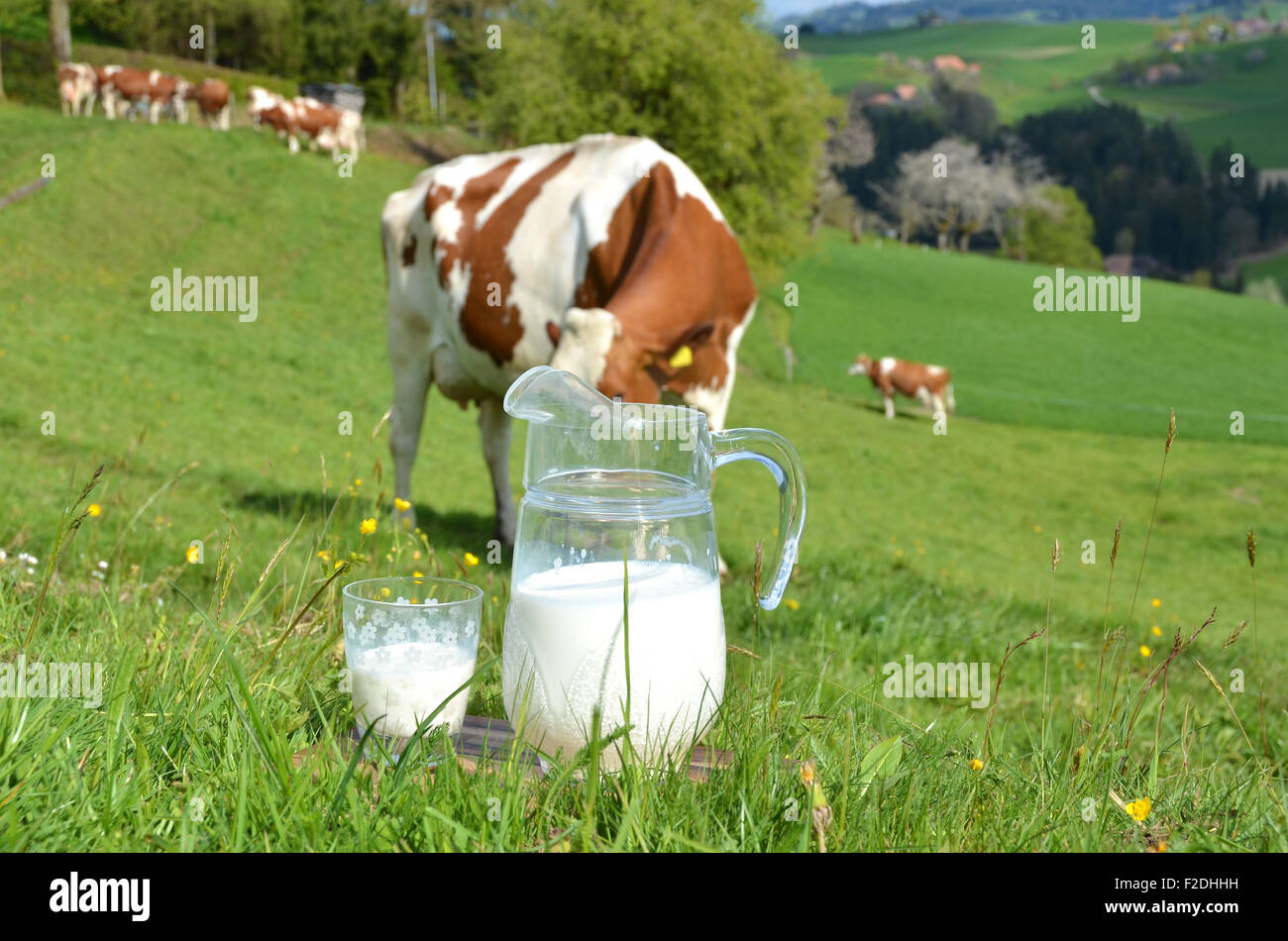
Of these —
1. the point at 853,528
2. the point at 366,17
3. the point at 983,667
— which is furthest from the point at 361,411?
the point at 366,17

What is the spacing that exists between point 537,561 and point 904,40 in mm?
119766

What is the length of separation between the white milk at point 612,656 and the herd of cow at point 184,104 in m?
30.0

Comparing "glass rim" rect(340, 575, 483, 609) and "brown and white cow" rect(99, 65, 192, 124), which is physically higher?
"brown and white cow" rect(99, 65, 192, 124)

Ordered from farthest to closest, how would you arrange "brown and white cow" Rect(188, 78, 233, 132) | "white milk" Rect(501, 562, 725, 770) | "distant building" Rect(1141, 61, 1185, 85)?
"distant building" Rect(1141, 61, 1185, 85) → "brown and white cow" Rect(188, 78, 233, 132) → "white milk" Rect(501, 562, 725, 770)

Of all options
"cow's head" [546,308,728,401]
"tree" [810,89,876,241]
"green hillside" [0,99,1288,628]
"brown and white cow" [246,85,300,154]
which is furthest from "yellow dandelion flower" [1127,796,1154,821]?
"tree" [810,89,876,241]

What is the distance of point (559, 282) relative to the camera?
23.2 ft

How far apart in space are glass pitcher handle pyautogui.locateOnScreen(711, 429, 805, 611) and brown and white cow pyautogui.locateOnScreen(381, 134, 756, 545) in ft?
11.2

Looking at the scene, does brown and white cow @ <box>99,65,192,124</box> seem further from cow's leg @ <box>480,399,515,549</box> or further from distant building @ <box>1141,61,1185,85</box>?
distant building @ <box>1141,61,1185,85</box>

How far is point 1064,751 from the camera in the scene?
2236 millimetres

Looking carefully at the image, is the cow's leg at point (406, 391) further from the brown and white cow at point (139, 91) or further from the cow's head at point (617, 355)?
the brown and white cow at point (139, 91)

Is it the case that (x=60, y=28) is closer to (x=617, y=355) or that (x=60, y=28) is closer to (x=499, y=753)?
(x=617, y=355)

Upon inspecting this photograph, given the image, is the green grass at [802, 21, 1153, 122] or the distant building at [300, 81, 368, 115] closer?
the distant building at [300, 81, 368, 115]

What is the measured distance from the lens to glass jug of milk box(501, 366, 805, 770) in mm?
1708

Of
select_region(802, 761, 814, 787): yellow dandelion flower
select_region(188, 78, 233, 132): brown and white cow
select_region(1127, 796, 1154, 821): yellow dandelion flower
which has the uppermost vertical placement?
select_region(188, 78, 233, 132): brown and white cow
